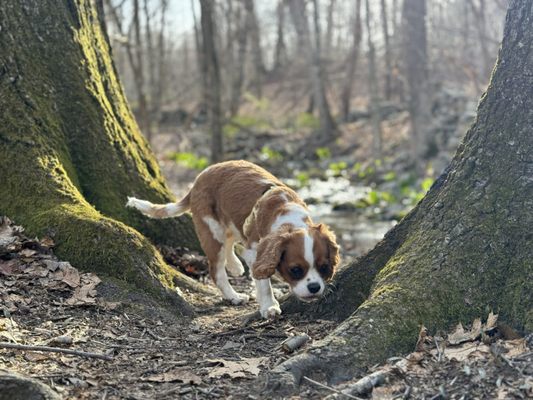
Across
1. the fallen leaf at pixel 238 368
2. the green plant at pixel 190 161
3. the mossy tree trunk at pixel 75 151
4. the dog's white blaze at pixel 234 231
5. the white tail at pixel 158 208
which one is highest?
the mossy tree trunk at pixel 75 151

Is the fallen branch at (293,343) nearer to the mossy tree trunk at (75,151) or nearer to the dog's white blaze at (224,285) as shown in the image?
A: the mossy tree trunk at (75,151)

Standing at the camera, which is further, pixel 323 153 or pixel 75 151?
pixel 323 153

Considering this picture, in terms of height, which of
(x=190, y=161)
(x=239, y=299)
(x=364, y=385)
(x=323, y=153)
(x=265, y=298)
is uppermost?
(x=364, y=385)

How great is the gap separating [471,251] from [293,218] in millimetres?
1786

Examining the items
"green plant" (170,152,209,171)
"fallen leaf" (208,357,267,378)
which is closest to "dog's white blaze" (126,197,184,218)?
"fallen leaf" (208,357,267,378)

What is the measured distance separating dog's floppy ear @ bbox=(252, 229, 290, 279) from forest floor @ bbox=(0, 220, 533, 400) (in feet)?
1.38

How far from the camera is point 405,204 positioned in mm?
17109

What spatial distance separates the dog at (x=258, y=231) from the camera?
5.54 metres

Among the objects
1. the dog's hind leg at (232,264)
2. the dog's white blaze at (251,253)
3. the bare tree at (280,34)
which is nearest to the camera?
the dog's white blaze at (251,253)

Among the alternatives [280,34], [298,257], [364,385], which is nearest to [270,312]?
[298,257]

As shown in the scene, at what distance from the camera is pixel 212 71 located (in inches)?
741

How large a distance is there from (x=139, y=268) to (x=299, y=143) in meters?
23.6

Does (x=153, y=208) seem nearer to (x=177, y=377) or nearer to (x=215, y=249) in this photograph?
(x=215, y=249)

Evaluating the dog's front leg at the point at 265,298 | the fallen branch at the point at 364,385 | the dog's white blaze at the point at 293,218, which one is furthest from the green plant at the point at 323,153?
the fallen branch at the point at 364,385
